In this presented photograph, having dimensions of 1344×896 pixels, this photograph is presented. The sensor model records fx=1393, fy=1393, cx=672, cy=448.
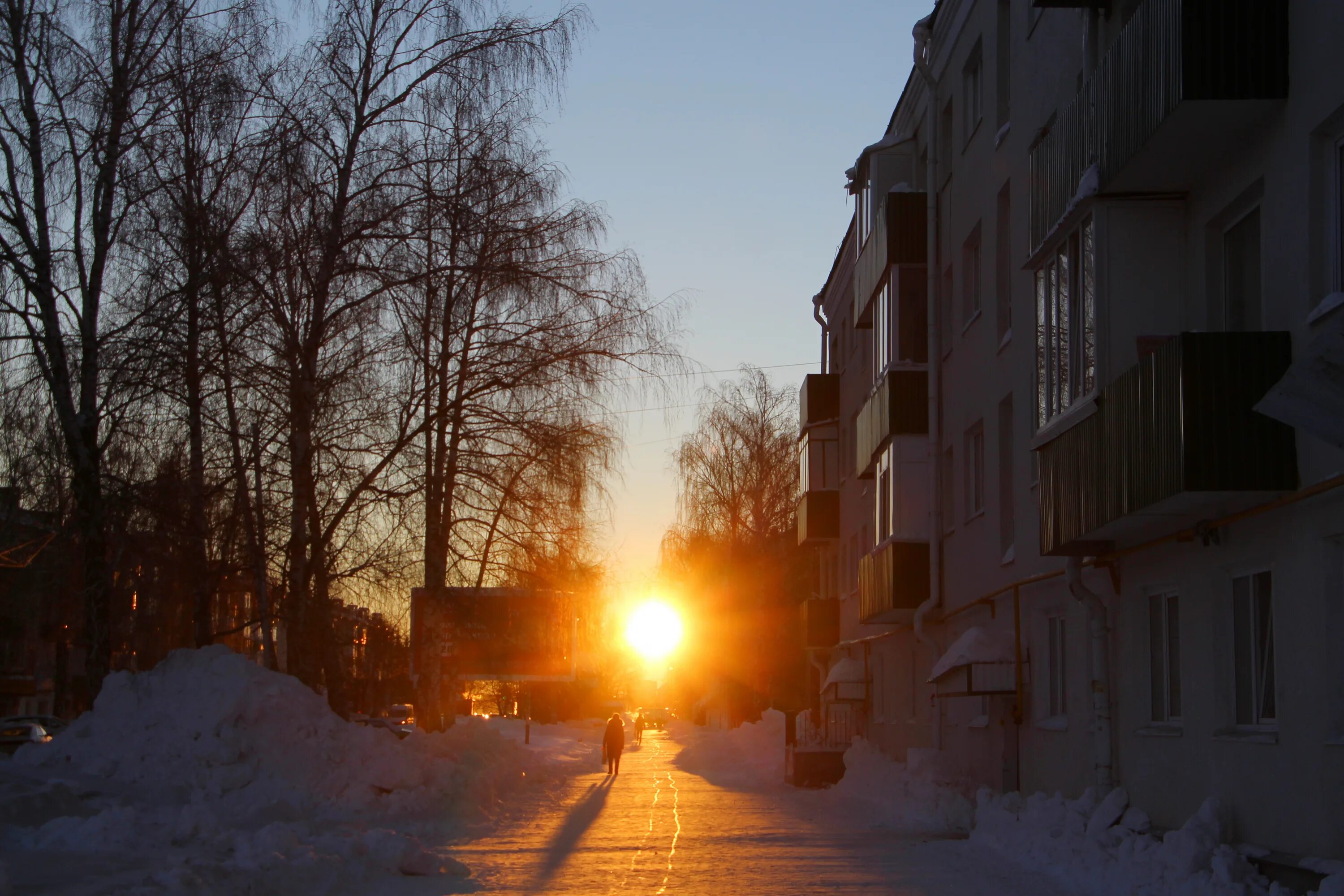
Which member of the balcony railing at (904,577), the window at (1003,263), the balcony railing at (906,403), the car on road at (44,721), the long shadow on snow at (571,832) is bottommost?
the car on road at (44,721)

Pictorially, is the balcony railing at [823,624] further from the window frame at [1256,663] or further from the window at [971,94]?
the window frame at [1256,663]

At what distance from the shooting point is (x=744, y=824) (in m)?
18.0

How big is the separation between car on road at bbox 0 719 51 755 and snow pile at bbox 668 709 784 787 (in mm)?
16917

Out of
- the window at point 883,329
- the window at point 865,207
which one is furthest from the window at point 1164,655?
the window at point 865,207

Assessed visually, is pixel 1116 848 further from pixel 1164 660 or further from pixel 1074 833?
pixel 1164 660

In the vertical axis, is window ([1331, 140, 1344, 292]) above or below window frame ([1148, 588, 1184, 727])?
above

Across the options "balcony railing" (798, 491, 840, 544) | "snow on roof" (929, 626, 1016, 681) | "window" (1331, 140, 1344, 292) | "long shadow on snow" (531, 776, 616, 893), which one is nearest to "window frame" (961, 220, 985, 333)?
"snow on roof" (929, 626, 1016, 681)

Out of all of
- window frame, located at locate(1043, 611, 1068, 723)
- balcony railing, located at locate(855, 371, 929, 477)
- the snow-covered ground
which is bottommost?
the snow-covered ground

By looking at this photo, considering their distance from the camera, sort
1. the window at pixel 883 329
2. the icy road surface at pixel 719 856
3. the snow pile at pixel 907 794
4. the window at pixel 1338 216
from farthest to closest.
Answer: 1. the window at pixel 883 329
2. the snow pile at pixel 907 794
3. the icy road surface at pixel 719 856
4. the window at pixel 1338 216

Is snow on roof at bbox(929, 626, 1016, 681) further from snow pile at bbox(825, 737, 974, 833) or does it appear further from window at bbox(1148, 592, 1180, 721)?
window at bbox(1148, 592, 1180, 721)

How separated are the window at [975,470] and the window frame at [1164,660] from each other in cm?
695

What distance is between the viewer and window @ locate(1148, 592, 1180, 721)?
1258 cm

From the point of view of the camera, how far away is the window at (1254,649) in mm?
10625

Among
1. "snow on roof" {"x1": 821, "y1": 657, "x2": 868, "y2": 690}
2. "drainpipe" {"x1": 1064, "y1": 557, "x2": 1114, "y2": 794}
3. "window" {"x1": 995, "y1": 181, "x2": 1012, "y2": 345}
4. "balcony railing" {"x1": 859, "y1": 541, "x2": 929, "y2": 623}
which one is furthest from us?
"snow on roof" {"x1": 821, "y1": 657, "x2": 868, "y2": 690}
